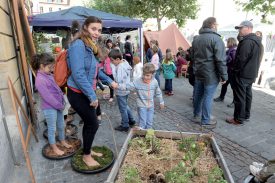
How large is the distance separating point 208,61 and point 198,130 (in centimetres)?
137

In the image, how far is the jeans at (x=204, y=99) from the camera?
461 centimetres

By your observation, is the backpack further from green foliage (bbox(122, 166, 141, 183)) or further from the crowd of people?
green foliage (bbox(122, 166, 141, 183))

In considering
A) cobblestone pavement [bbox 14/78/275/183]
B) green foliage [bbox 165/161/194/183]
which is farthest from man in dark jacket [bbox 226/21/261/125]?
green foliage [bbox 165/161/194/183]

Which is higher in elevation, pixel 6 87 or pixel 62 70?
pixel 62 70

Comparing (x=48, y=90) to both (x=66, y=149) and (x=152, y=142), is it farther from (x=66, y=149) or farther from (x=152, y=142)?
(x=152, y=142)

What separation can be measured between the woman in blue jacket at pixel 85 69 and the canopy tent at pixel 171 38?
1114 centimetres

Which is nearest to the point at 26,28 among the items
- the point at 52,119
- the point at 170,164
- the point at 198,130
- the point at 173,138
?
the point at 52,119

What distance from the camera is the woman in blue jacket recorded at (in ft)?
8.45

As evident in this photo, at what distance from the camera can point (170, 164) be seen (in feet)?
8.51

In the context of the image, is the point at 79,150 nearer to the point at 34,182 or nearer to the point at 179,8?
the point at 34,182

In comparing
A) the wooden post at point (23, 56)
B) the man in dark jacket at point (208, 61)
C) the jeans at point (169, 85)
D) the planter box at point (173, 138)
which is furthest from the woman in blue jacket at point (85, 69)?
the jeans at point (169, 85)

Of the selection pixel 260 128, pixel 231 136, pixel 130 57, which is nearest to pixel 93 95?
pixel 231 136

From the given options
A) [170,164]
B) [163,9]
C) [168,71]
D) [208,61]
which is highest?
[163,9]

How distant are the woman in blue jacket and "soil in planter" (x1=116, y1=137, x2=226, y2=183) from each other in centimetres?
69
